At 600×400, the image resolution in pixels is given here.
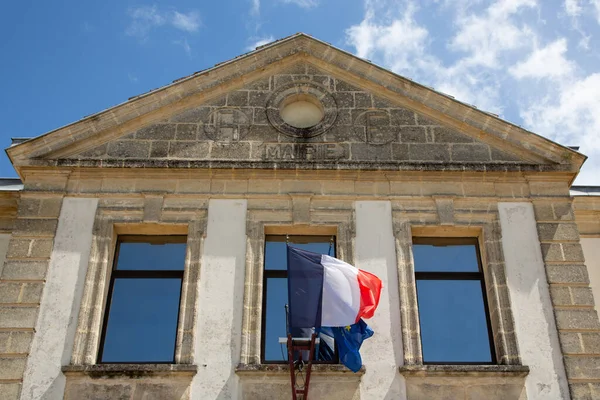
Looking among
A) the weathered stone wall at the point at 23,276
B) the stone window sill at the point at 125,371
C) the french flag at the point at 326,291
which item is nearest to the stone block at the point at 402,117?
the french flag at the point at 326,291

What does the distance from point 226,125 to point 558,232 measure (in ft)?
17.5

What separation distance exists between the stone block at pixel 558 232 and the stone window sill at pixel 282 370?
3393mm

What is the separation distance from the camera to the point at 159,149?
37.4 feet

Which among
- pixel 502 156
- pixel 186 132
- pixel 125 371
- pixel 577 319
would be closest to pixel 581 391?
pixel 577 319

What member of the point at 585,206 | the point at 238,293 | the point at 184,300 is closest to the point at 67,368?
the point at 184,300

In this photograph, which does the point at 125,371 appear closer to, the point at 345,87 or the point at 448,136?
the point at 345,87

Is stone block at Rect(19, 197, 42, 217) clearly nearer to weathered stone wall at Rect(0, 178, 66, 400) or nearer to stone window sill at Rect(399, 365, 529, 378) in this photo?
weathered stone wall at Rect(0, 178, 66, 400)

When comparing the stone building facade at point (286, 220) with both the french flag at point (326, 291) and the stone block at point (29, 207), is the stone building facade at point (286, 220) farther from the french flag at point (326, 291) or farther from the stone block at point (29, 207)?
the french flag at point (326, 291)

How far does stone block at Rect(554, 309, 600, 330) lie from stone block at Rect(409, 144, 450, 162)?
291 centimetres

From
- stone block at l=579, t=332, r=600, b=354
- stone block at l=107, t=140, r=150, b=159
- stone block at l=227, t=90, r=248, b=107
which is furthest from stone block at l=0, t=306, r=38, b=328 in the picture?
stone block at l=579, t=332, r=600, b=354

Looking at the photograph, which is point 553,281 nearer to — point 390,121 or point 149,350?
point 390,121

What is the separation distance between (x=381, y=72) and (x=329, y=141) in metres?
1.55

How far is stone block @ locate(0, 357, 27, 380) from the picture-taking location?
9.41m

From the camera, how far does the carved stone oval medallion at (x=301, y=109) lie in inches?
459
